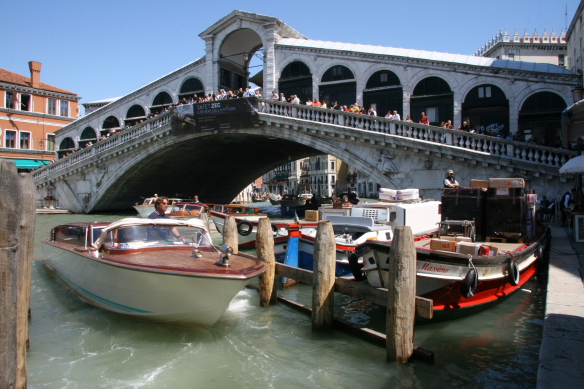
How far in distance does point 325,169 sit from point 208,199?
36929 mm

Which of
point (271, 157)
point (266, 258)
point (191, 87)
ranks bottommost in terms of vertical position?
point (266, 258)

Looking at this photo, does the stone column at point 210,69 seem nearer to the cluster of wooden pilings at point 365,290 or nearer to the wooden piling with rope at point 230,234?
the wooden piling with rope at point 230,234

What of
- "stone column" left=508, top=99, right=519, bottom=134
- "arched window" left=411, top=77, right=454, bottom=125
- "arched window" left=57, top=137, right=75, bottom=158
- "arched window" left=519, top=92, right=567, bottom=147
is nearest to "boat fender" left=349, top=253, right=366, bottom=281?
"arched window" left=519, top=92, right=567, bottom=147

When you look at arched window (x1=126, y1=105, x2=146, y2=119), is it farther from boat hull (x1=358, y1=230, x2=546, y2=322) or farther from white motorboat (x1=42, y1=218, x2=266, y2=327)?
boat hull (x1=358, y1=230, x2=546, y2=322)

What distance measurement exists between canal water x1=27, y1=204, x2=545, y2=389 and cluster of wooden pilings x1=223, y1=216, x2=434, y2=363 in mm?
169

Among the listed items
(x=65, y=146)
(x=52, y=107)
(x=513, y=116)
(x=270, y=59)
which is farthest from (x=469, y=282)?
(x=52, y=107)

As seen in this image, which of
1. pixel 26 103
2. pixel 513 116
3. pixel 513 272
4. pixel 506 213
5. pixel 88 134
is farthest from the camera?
pixel 26 103

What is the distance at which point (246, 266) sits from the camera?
6.03 metres

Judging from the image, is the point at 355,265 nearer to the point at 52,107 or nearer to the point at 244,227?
the point at 244,227

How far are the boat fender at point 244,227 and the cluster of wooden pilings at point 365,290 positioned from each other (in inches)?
105

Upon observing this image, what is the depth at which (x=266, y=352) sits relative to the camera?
570 cm

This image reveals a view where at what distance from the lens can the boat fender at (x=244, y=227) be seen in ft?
36.2

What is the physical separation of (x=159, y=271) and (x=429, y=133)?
1276 centimetres

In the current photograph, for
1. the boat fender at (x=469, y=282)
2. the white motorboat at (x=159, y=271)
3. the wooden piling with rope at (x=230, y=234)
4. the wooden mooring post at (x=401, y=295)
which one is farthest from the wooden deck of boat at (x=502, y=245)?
the wooden piling with rope at (x=230, y=234)
